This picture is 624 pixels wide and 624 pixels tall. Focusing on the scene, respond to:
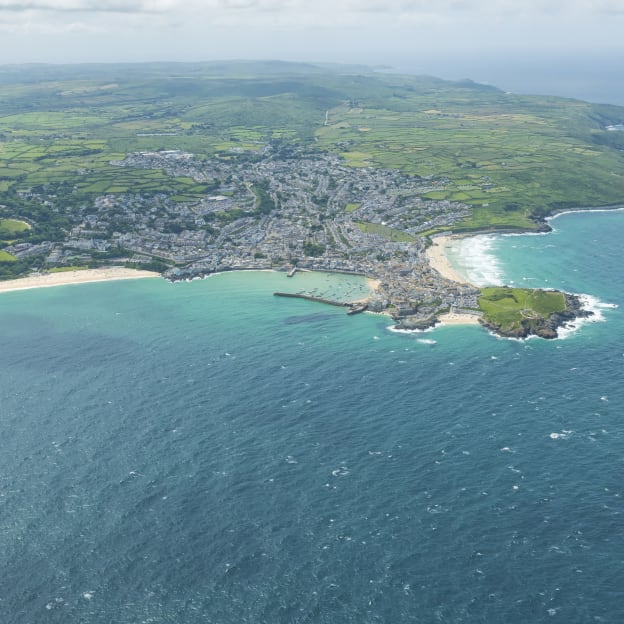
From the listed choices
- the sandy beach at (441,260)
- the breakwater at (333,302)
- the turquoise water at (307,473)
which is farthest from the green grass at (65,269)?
the sandy beach at (441,260)

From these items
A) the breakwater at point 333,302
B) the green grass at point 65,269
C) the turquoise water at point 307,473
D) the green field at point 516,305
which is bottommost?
the green grass at point 65,269

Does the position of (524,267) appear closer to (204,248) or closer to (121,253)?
(204,248)

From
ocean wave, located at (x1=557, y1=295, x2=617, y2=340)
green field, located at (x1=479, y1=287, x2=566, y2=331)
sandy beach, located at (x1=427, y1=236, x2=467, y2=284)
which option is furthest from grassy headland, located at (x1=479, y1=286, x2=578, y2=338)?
sandy beach, located at (x1=427, y1=236, x2=467, y2=284)

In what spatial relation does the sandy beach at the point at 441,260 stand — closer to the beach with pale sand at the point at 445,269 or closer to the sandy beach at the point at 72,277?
the beach with pale sand at the point at 445,269

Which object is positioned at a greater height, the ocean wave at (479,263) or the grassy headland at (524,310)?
the grassy headland at (524,310)

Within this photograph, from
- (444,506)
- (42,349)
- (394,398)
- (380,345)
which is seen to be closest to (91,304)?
(42,349)

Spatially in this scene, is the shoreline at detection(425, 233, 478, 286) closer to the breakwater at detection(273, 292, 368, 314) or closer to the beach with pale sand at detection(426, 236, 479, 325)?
the beach with pale sand at detection(426, 236, 479, 325)
